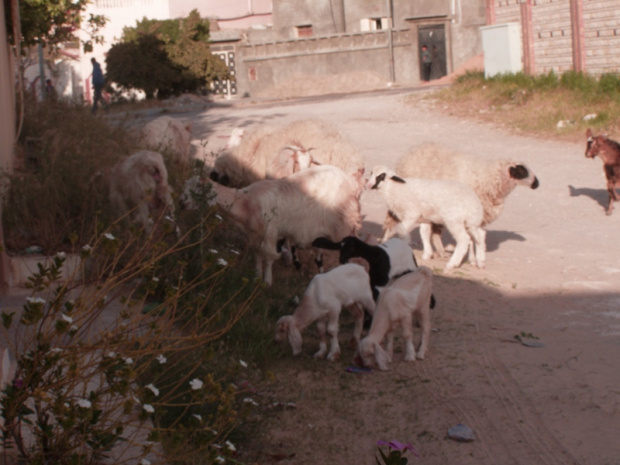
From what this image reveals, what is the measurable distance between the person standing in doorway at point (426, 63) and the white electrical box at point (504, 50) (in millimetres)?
12234

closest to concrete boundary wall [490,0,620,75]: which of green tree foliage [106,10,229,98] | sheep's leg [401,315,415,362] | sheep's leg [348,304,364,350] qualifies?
sheep's leg [348,304,364,350]

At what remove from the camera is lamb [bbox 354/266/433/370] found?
241 inches

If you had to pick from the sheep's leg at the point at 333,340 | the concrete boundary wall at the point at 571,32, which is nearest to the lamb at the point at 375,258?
the sheep's leg at the point at 333,340

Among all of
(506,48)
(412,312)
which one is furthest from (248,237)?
(506,48)

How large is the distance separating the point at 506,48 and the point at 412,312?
60.8 feet

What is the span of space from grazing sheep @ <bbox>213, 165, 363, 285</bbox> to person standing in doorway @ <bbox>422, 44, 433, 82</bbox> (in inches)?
1143

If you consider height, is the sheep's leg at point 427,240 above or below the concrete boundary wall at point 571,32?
below

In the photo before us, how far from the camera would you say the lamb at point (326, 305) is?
6.28m

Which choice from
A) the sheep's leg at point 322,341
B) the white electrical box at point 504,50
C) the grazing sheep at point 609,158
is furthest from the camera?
the white electrical box at point 504,50

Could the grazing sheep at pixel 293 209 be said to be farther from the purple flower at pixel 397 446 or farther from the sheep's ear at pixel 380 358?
the purple flower at pixel 397 446

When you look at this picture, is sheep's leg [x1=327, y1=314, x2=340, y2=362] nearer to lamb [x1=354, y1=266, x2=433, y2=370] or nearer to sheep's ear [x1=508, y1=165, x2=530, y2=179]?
lamb [x1=354, y1=266, x2=433, y2=370]

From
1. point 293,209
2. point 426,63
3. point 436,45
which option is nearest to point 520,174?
point 293,209

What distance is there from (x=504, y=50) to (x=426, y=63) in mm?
13161

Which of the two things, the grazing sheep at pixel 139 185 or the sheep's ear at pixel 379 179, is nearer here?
the grazing sheep at pixel 139 185
